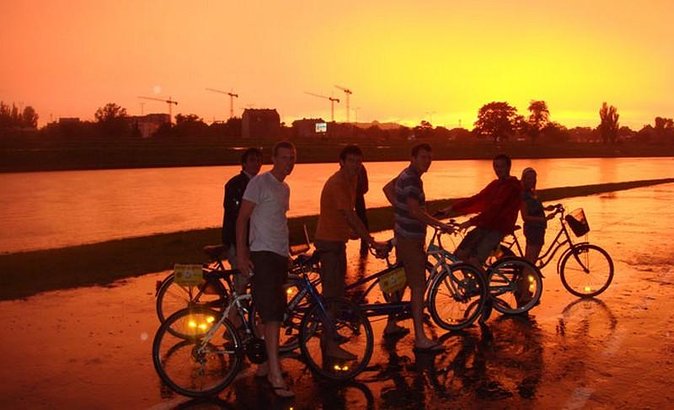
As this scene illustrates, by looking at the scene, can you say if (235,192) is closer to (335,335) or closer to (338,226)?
(338,226)

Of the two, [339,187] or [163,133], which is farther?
[163,133]

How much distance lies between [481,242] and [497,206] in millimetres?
491

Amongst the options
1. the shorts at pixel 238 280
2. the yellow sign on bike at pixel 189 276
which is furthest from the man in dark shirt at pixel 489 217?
the yellow sign on bike at pixel 189 276

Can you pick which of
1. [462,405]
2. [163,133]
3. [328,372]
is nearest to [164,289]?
[328,372]

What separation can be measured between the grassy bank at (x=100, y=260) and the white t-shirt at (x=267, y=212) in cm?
585

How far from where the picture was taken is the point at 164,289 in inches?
307

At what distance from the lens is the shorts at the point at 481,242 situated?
26.8 feet

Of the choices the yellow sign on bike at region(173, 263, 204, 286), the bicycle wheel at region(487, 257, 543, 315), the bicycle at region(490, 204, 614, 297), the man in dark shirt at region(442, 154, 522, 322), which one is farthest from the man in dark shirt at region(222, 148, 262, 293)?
the bicycle at region(490, 204, 614, 297)

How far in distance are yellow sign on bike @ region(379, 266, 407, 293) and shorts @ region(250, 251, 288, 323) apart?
1505mm

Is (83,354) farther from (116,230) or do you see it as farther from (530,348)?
(116,230)

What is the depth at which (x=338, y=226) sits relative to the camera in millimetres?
6539

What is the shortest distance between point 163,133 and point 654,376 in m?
155

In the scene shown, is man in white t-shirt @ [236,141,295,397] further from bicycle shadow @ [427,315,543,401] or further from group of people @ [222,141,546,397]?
bicycle shadow @ [427,315,543,401]

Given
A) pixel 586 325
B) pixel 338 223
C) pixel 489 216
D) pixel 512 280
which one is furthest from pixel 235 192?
pixel 586 325
